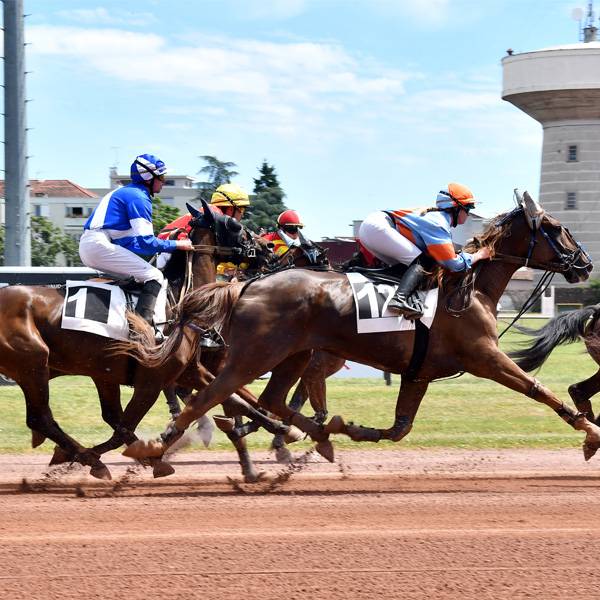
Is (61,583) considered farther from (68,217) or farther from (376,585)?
Result: (68,217)

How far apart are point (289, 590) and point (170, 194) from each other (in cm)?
8763

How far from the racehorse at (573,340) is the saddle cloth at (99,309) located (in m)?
3.95

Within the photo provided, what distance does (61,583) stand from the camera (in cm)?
579

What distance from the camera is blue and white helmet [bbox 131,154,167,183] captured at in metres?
9.20

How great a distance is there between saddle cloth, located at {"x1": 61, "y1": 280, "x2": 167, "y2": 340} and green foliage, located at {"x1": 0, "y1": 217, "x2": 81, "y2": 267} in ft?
155

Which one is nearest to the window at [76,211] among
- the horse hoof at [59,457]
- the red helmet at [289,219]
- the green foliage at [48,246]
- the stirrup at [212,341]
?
the green foliage at [48,246]

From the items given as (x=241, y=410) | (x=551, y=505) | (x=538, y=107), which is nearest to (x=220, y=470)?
(x=241, y=410)

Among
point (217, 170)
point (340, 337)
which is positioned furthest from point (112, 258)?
point (217, 170)

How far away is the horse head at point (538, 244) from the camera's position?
956 centimetres

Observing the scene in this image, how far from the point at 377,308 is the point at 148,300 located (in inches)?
71.4

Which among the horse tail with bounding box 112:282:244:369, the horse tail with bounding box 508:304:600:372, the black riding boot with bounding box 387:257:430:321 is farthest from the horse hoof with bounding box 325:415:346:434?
the horse tail with bounding box 508:304:600:372

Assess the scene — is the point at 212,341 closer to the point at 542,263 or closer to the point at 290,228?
the point at 290,228

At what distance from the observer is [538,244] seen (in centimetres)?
961

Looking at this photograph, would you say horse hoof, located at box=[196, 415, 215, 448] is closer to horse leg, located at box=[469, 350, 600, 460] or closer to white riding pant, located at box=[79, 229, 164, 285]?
white riding pant, located at box=[79, 229, 164, 285]
